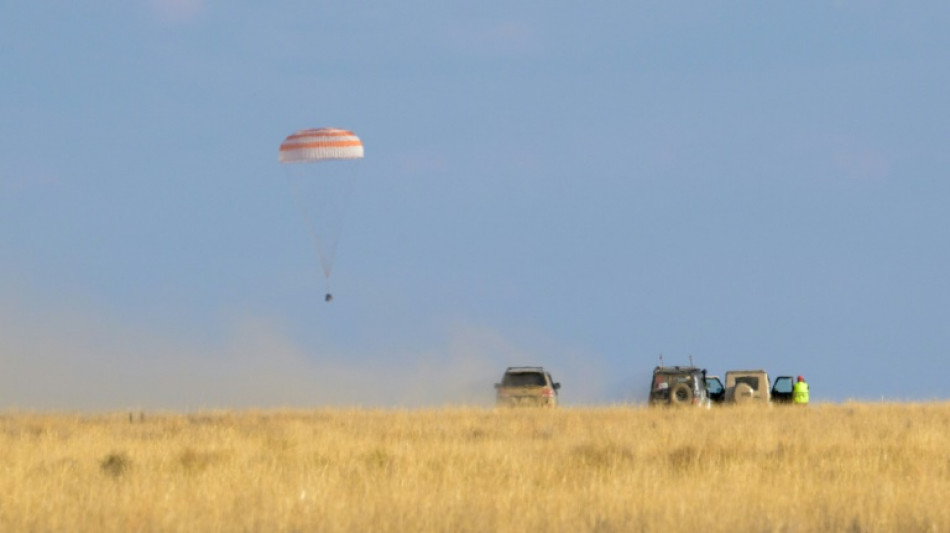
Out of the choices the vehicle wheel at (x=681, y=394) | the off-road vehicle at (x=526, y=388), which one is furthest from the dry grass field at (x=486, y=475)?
the vehicle wheel at (x=681, y=394)

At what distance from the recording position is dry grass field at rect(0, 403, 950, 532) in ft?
40.6

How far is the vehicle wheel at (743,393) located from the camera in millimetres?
38094

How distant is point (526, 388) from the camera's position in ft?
113

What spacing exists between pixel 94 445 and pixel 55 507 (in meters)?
9.59

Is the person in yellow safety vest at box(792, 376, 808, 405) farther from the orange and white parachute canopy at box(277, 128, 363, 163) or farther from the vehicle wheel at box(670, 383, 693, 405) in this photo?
the orange and white parachute canopy at box(277, 128, 363, 163)

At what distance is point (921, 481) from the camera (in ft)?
51.4

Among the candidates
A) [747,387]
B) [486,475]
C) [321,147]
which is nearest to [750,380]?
[747,387]

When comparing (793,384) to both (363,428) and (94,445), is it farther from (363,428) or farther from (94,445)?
(94,445)

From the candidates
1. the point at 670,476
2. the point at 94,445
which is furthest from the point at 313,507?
the point at 94,445

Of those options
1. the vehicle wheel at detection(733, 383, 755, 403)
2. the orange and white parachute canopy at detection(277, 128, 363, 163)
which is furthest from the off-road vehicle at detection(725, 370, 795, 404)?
the orange and white parachute canopy at detection(277, 128, 363, 163)

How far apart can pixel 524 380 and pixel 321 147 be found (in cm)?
811

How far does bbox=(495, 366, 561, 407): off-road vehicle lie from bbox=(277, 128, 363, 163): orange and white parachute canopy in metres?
7.25

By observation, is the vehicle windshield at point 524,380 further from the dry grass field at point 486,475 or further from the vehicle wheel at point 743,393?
the vehicle wheel at point 743,393

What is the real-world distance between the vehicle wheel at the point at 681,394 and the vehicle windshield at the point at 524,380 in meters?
3.51
